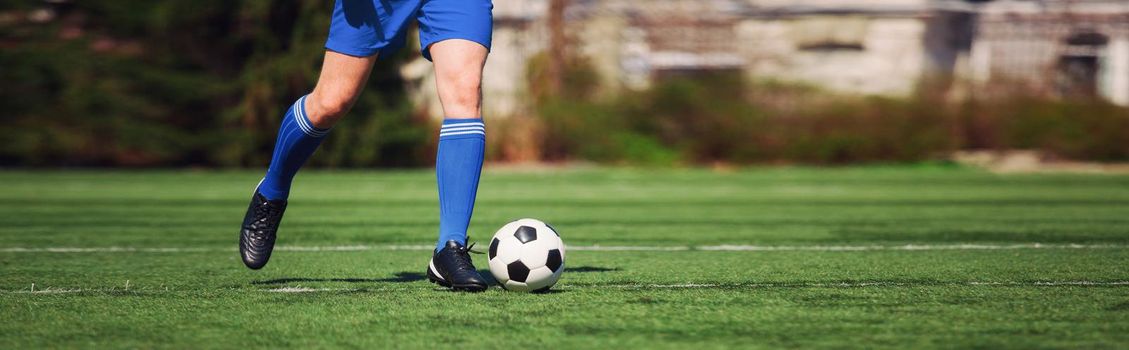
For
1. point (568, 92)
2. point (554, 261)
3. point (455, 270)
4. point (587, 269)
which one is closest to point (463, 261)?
point (455, 270)

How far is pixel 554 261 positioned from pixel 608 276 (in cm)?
47

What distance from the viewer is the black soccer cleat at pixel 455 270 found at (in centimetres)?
360

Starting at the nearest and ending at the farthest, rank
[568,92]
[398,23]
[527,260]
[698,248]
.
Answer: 1. [527,260]
2. [398,23]
3. [698,248]
4. [568,92]

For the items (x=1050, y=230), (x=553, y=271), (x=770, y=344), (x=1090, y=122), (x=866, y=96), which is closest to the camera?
(x=770, y=344)

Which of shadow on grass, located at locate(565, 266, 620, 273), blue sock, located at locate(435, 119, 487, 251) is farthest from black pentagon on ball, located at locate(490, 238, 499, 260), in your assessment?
shadow on grass, located at locate(565, 266, 620, 273)

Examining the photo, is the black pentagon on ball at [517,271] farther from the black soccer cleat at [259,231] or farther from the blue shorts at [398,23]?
the black soccer cleat at [259,231]

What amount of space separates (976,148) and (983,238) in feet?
35.4

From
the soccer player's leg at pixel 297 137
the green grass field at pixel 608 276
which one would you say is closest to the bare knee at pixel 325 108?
the soccer player's leg at pixel 297 137

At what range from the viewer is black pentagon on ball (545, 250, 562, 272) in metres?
3.64

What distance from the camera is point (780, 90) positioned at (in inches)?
631

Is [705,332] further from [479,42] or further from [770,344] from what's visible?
[479,42]

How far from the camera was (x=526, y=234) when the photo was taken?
378 cm

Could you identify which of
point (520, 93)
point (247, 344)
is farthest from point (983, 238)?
point (520, 93)

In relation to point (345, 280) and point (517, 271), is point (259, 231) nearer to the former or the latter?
point (345, 280)
